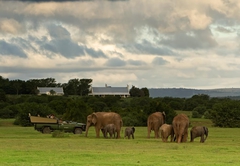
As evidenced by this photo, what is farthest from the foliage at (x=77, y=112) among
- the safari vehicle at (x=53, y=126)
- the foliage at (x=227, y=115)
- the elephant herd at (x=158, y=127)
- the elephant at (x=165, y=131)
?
the elephant at (x=165, y=131)

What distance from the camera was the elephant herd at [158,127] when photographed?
39.5m

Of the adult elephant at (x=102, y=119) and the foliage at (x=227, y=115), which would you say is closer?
the adult elephant at (x=102, y=119)

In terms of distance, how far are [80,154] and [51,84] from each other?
168473 millimetres

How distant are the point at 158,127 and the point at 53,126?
10.8 m

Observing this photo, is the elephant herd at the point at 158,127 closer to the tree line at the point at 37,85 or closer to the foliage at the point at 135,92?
the tree line at the point at 37,85

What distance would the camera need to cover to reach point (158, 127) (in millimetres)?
46406

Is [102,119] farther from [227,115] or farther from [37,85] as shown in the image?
[37,85]

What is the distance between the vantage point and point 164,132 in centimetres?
3991

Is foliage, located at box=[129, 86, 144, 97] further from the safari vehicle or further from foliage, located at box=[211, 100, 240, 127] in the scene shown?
the safari vehicle

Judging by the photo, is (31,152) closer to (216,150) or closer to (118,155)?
(118,155)

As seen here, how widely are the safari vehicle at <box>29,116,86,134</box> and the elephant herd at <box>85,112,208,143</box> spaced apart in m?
4.95

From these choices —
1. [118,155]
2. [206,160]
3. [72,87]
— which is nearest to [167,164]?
[206,160]

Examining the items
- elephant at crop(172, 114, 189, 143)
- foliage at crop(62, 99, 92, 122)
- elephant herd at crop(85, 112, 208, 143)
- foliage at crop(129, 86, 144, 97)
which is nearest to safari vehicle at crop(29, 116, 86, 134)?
elephant herd at crop(85, 112, 208, 143)

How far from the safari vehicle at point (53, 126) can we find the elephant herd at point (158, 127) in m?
4.95
